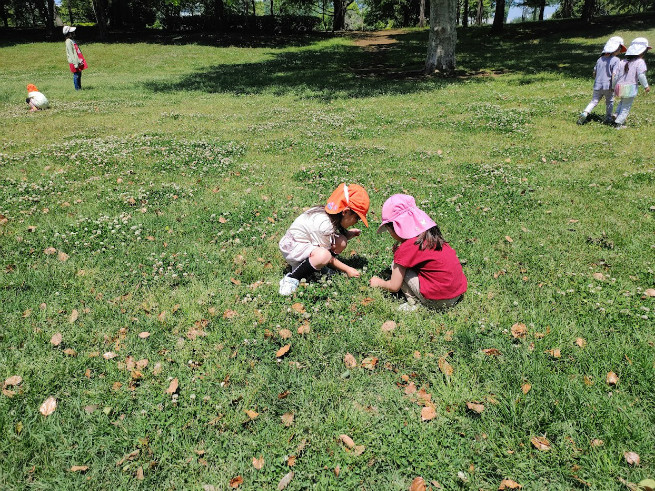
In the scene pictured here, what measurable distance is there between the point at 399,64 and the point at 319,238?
88.1 ft

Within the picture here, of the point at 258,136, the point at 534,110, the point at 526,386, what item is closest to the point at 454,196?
the point at 526,386

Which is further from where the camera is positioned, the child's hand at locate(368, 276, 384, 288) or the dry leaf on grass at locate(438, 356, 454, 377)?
the child's hand at locate(368, 276, 384, 288)

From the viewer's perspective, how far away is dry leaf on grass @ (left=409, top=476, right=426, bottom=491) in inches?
122

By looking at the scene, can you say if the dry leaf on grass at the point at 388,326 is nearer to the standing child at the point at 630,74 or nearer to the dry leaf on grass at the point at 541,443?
the dry leaf on grass at the point at 541,443

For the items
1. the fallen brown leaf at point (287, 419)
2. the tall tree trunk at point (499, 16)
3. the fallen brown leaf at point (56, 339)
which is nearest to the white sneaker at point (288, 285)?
the fallen brown leaf at point (287, 419)

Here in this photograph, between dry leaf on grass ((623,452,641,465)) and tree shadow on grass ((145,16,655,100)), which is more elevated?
tree shadow on grass ((145,16,655,100))

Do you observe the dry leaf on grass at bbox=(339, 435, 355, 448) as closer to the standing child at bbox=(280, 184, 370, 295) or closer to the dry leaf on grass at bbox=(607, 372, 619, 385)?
the standing child at bbox=(280, 184, 370, 295)

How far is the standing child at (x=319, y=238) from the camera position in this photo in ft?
16.7

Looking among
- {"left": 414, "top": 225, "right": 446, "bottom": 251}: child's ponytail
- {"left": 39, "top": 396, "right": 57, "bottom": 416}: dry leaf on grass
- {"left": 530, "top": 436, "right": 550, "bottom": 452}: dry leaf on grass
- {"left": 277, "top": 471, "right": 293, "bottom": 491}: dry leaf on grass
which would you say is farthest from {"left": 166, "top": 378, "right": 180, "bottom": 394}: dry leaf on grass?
{"left": 530, "top": 436, "right": 550, "bottom": 452}: dry leaf on grass

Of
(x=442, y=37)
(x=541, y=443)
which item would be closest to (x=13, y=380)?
(x=541, y=443)

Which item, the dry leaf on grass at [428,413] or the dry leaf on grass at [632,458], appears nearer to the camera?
the dry leaf on grass at [632,458]

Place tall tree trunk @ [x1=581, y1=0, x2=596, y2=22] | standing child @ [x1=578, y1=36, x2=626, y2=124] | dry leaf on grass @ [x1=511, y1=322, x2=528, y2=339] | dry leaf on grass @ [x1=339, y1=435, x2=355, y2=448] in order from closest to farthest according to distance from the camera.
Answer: dry leaf on grass @ [x1=339, y1=435, x2=355, y2=448]
dry leaf on grass @ [x1=511, y1=322, x2=528, y2=339]
standing child @ [x1=578, y1=36, x2=626, y2=124]
tall tree trunk @ [x1=581, y1=0, x2=596, y2=22]

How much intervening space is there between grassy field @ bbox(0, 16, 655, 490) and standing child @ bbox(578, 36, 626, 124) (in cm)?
98

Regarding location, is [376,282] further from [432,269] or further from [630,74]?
[630,74]
